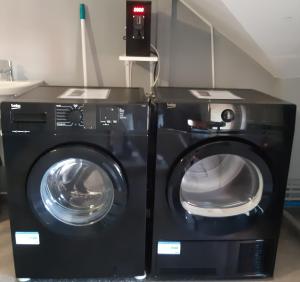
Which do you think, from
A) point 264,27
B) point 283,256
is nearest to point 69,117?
point 264,27

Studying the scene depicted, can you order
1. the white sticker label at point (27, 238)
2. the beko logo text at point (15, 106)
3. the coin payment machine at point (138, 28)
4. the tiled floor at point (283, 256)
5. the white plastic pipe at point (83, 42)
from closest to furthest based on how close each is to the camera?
1. the beko logo text at point (15, 106)
2. the white sticker label at point (27, 238)
3. the tiled floor at point (283, 256)
4. the coin payment machine at point (138, 28)
5. the white plastic pipe at point (83, 42)

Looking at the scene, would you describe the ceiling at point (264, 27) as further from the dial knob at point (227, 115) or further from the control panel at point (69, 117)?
the control panel at point (69, 117)

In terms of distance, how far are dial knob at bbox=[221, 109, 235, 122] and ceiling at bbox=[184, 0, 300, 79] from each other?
1.52 ft

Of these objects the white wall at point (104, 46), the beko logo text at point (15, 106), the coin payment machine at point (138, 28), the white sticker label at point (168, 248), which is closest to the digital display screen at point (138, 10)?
the coin payment machine at point (138, 28)

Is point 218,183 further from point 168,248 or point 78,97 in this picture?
point 78,97

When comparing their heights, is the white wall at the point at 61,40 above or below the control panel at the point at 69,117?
above

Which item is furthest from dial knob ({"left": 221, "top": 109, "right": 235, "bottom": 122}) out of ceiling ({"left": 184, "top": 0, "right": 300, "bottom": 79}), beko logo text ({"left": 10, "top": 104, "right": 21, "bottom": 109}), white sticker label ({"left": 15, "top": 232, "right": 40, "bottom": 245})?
white sticker label ({"left": 15, "top": 232, "right": 40, "bottom": 245})

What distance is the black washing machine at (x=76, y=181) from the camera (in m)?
1.44

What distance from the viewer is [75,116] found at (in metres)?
1.44

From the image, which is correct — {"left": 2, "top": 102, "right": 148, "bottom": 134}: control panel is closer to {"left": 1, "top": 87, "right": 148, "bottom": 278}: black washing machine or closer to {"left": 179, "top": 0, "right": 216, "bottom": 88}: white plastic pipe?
{"left": 1, "top": 87, "right": 148, "bottom": 278}: black washing machine

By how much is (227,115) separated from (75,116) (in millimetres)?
656

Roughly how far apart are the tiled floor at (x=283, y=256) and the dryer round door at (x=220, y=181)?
0.46 meters

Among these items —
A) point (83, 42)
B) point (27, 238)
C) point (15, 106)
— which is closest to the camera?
point (15, 106)

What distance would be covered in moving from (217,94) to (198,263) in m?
0.87
